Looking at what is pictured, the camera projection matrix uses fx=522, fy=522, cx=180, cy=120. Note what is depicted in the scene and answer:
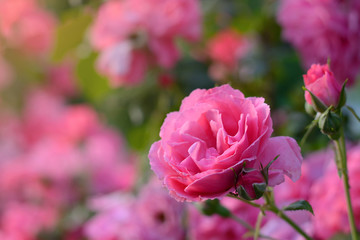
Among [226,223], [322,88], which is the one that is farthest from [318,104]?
[226,223]

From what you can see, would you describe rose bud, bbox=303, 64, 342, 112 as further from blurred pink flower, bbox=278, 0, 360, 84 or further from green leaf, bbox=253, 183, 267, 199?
blurred pink flower, bbox=278, 0, 360, 84

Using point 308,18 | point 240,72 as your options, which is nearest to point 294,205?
point 308,18

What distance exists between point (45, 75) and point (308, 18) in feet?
2.95

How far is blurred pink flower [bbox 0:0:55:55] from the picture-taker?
116 centimetres

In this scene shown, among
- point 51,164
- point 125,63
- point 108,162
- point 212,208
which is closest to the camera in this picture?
point 212,208

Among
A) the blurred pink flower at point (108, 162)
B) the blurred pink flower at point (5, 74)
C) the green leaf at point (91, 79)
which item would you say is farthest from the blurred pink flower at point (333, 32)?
the blurred pink flower at point (5, 74)

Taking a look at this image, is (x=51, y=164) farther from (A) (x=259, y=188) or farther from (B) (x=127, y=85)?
(A) (x=259, y=188)

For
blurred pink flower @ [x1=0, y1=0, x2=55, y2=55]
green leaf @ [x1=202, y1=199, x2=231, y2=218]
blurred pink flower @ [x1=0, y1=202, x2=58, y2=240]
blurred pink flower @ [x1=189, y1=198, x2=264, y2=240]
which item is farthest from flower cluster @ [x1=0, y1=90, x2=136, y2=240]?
green leaf @ [x1=202, y1=199, x2=231, y2=218]

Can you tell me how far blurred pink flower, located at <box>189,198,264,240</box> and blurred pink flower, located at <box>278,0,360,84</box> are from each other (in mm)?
166

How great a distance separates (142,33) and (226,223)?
31cm

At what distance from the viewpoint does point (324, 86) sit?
31 centimetres

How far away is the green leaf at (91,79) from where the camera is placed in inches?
33.6

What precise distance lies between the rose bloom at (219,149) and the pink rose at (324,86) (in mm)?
41

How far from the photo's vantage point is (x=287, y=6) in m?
0.63
